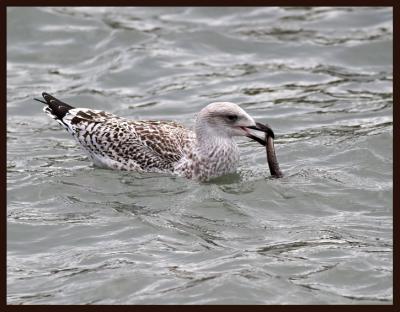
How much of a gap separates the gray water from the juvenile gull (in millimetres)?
163

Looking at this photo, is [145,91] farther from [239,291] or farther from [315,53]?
[239,291]

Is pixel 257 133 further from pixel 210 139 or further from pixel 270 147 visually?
pixel 210 139

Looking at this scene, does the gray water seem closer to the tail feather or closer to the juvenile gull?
the juvenile gull

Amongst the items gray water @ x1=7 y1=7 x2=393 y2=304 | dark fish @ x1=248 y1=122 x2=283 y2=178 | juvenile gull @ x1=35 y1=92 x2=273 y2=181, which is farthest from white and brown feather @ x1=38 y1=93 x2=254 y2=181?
dark fish @ x1=248 y1=122 x2=283 y2=178

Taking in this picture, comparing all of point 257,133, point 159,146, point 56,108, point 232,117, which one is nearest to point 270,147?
point 257,133

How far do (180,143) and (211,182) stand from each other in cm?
57

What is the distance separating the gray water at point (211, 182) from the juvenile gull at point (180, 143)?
16cm

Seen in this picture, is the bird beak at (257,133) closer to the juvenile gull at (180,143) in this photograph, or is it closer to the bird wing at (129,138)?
the juvenile gull at (180,143)

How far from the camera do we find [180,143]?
12398 millimetres

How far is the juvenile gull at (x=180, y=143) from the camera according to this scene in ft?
39.8

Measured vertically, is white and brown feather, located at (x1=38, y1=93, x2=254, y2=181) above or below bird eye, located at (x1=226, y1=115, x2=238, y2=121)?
below

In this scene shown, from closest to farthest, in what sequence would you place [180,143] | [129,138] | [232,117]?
[232,117], [180,143], [129,138]

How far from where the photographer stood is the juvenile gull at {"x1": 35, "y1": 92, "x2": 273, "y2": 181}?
12133 mm
